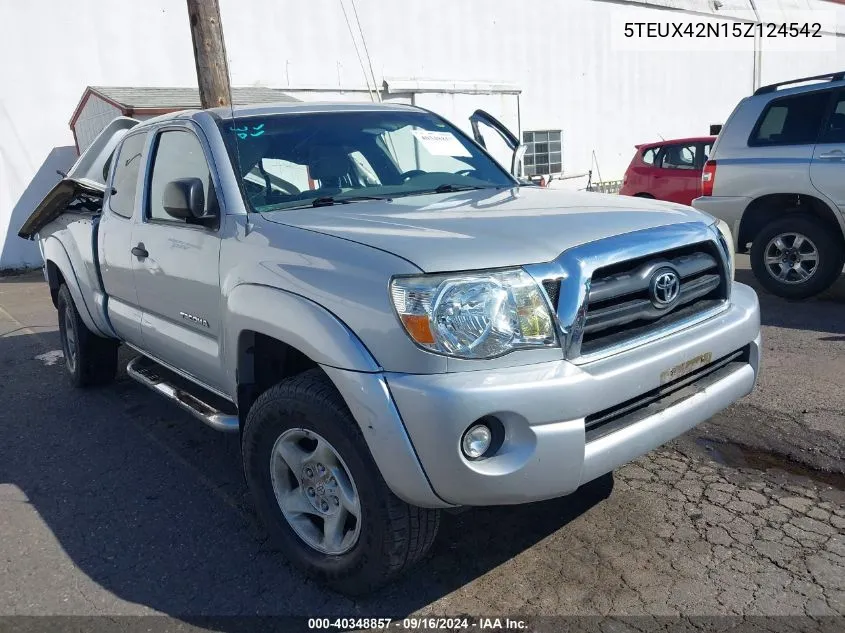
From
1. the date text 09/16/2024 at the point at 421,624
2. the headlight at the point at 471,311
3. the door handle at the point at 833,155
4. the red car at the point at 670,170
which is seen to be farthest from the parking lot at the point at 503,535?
the red car at the point at 670,170

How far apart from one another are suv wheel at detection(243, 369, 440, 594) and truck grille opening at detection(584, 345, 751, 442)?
67 cm

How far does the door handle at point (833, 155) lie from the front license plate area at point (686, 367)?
14.7 feet

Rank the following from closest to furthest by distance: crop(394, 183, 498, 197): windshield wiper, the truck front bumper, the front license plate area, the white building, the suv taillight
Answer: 1. the truck front bumper
2. the front license plate area
3. crop(394, 183, 498, 197): windshield wiper
4. the suv taillight
5. the white building

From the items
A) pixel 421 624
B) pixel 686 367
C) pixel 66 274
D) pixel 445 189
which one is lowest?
pixel 421 624

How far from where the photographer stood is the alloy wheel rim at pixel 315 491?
8.96 ft

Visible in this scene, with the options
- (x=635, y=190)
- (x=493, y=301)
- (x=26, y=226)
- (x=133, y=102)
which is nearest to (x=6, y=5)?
(x=133, y=102)

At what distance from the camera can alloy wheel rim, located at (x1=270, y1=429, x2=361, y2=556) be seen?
273 cm

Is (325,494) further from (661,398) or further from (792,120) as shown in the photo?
(792,120)

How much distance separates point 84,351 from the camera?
5.50 m

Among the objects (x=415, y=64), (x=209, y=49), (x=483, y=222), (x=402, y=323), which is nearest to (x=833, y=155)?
(x=483, y=222)

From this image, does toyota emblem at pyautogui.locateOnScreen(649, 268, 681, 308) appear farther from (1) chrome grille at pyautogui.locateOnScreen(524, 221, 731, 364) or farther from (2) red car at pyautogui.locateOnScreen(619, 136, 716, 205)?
(2) red car at pyautogui.locateOnScreen(619, 136, 716, 205)

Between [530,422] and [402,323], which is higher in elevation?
[402,323]

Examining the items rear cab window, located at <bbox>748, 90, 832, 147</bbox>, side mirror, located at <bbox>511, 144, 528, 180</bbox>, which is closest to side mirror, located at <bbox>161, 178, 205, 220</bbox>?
side mirror, located at <bbox>511, 144, 528, 180</bbox>

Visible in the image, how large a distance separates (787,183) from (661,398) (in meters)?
4.78
